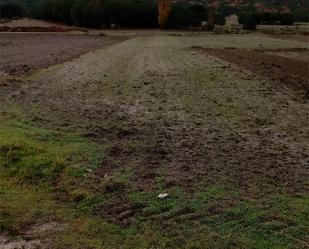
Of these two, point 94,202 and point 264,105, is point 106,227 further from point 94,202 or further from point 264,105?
point 264,105

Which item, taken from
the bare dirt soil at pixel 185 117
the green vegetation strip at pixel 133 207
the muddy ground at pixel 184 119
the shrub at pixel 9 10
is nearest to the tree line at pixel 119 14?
the shrub at pixel 9 10

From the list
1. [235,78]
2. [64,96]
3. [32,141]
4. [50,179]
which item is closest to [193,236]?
[50,179]

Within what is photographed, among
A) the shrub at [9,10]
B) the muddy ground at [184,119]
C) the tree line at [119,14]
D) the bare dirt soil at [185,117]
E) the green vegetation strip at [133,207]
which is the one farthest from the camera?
the shrub at [9,10]

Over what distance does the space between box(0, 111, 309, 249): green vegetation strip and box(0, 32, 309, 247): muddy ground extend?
150 mm

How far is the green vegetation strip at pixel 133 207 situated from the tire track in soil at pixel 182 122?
20cm

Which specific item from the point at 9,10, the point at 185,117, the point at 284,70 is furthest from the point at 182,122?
the point at 9,10

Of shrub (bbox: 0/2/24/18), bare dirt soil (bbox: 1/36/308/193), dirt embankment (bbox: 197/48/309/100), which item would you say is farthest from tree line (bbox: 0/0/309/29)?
bare dirt soil (bbox: 1/36/308/193)

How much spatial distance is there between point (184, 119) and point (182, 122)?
0.25 metres

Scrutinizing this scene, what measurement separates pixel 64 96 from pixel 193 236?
818cm

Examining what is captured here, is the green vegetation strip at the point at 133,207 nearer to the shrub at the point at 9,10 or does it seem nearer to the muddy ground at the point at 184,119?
the muddy ground at the point at 184,119

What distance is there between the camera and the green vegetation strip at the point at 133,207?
213 inches

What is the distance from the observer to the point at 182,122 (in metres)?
10.1

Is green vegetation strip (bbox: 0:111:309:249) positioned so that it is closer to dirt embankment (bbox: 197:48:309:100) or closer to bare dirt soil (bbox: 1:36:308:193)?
bare dirt soil (bbox: 1:36:308:193)

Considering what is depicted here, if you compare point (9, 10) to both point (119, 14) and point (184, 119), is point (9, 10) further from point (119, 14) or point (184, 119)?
point (184, 119)
